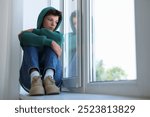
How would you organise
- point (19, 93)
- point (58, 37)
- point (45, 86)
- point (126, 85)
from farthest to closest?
point (19, 93) → point (58, 37) → point (45, 86) → point (126, 85)

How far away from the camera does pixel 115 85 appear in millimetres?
1150

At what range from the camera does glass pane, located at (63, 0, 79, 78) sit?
1.52m

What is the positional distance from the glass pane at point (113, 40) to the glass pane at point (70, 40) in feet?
0.44

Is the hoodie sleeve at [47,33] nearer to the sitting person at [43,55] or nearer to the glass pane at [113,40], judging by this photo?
the sitting person at [43,55]

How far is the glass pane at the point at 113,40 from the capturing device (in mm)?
1146

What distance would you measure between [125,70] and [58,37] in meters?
0.45

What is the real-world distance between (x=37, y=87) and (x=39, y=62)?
8.6 inches

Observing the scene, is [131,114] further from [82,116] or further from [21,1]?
[21,1]

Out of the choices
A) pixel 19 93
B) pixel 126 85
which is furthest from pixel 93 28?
pixel 19 93

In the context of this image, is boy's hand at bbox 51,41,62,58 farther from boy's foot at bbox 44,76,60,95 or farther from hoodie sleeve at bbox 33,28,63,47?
boy's foot at bbox 44,76,60,95

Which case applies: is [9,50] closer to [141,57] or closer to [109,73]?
[109,73]

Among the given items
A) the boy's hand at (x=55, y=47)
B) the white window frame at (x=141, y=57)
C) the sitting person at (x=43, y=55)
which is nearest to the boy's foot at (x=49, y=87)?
the sitting person at (x=43, y=55)

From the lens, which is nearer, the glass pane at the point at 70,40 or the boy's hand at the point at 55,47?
the boy's hand at the point at 55,47

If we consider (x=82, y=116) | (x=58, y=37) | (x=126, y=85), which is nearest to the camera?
(x=82, y=116)
